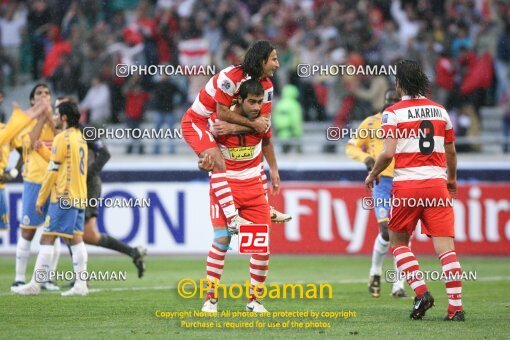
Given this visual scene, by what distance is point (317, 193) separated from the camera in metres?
19.0

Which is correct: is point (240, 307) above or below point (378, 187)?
below

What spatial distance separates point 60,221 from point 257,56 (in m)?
3.71

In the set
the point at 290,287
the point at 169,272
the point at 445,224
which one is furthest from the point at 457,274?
the point at 169,272

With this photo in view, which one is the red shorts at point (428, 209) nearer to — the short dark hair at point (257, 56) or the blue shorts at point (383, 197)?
the short dark hair at point (257, 56)

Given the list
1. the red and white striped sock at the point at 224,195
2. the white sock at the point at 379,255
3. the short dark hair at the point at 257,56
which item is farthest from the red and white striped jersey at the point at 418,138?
the white sock at the point at 379,255

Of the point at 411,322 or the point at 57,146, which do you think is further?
the point at 57,146

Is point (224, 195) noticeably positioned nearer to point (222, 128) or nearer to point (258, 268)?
point (222, 128)

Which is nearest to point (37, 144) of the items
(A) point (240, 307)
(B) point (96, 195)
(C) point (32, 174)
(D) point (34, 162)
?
(D) point (34, 162)

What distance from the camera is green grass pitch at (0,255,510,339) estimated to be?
30.1 feet

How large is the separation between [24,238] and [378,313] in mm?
5130

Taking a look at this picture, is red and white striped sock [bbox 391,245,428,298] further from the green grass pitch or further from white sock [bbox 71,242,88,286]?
white sock [bbox 71,242,88,286]

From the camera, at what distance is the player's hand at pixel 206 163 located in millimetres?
10117

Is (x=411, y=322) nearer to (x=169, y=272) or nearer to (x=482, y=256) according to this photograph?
(x=169, y=272)

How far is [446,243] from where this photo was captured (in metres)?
10.1
